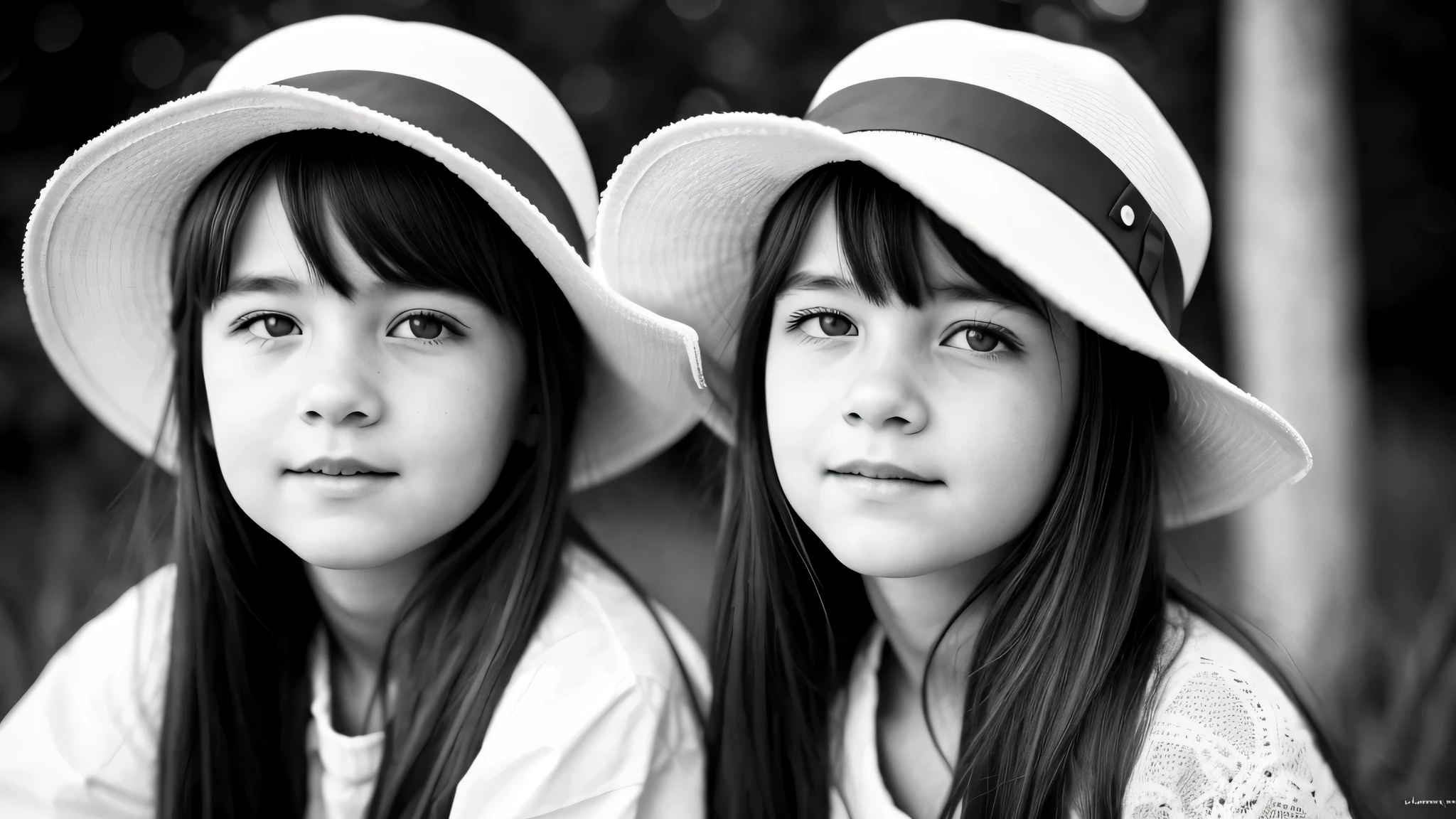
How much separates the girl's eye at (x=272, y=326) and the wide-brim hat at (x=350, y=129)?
22 centimetres

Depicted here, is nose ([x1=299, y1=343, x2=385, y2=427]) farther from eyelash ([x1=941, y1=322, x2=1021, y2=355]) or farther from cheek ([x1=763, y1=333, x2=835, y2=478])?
eyelash ([x1=941, y1=322, x2=1021, y2=355])

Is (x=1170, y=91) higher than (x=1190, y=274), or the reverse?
(x=1170, y=91)

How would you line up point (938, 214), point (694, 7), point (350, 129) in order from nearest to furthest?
1. point (938, 214)
2. point (350, 129)
3. point (694, 7)

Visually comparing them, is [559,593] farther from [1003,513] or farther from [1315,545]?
[1315,545]

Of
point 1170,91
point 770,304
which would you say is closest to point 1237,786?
point 770,304

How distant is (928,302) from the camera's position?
1.21 metres

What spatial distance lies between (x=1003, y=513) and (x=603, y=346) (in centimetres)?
59

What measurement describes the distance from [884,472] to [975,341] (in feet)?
0.60

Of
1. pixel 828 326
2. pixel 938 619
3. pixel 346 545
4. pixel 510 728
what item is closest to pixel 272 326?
pixel 346 545

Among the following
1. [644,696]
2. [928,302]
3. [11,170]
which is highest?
[11,170]

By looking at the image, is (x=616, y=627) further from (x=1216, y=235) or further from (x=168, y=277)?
(x=1216, y=235)

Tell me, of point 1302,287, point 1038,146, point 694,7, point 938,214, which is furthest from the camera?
point 694,7

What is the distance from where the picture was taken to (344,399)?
4.15 feet

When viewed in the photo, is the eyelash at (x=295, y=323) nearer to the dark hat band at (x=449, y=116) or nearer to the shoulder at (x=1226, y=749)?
the dark hat band at (x=449, y=116)
